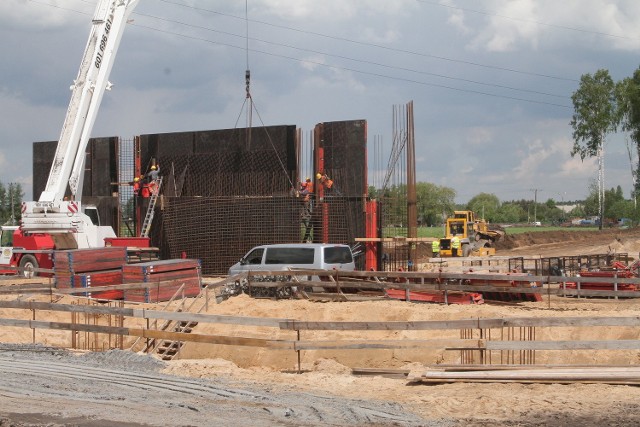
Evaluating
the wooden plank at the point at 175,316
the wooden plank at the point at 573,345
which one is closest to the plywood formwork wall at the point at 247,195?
the wooden plank at the point at 175,316

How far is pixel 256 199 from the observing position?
31.1 m

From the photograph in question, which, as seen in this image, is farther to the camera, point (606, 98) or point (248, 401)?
point (606, 98)

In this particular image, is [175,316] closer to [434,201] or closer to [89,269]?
[89,269]

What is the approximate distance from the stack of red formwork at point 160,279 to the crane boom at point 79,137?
6.28 meters

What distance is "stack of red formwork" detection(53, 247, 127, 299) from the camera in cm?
2352

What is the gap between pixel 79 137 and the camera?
29391 millimetres

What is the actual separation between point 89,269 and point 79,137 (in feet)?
24.0

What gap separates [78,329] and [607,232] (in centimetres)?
5714

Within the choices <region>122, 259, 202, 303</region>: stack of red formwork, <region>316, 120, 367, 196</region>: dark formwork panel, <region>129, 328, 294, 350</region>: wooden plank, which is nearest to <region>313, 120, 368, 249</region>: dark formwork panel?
<region>316, 120, 367, 196</region>: dark formwork panel

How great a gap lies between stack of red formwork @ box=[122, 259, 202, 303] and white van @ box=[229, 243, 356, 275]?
136 centimetres

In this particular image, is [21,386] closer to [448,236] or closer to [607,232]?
[448,236]

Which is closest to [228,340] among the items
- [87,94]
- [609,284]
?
[609,284]

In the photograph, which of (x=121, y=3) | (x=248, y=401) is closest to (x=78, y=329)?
(x=248, y=401)

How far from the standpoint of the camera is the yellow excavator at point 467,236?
1703 inches
